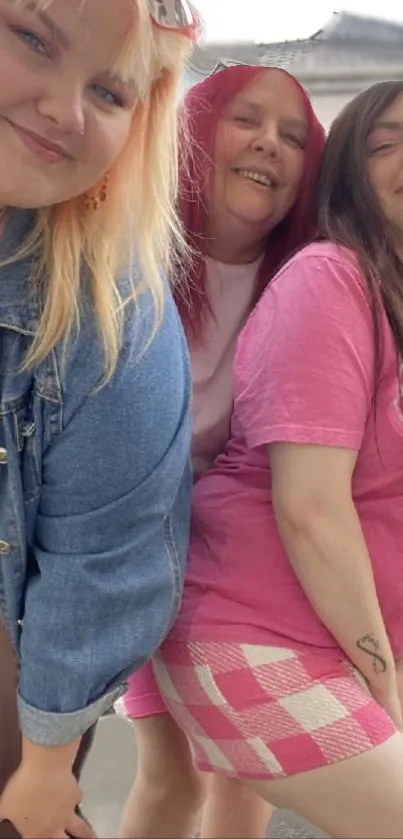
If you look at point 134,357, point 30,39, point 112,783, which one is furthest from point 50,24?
point 112,783

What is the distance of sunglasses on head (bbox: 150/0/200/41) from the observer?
66 centimetres

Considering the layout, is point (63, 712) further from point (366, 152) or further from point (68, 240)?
point (366, 152)

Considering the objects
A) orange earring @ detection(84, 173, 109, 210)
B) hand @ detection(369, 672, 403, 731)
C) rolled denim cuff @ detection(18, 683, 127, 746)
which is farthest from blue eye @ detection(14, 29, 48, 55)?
hand @ detection(369, 672, 403, 731)

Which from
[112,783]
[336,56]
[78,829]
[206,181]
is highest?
[336,56]

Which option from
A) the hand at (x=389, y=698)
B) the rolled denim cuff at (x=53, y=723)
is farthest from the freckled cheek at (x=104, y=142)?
the hand at (x=389, y=698)

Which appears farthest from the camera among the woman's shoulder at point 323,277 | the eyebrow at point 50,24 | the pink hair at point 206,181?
the pink hair at point 206,181

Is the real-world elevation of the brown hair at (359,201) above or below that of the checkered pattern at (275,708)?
above

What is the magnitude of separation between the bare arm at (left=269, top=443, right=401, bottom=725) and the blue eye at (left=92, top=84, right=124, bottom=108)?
0.35 meters

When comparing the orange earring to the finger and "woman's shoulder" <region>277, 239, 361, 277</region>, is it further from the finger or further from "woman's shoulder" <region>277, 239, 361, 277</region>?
the finger

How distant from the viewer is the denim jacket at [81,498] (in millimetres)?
708

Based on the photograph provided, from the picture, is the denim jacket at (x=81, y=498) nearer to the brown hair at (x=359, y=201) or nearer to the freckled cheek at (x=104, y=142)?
the freckled cheek at (x=104, y=142)

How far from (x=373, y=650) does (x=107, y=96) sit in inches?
22.8

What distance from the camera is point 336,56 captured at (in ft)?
3.10

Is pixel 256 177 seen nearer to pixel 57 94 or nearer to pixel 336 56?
pixel 336 56
